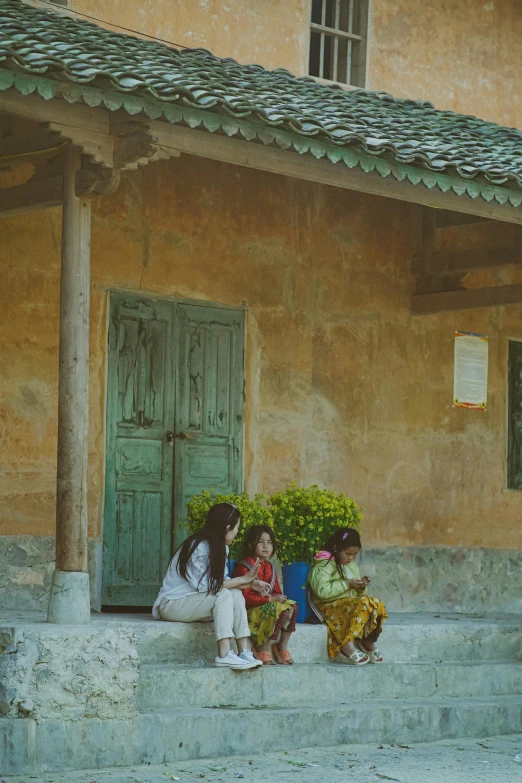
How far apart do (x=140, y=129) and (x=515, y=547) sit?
625cm

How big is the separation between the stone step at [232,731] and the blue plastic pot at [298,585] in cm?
87

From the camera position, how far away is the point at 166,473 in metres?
10.5

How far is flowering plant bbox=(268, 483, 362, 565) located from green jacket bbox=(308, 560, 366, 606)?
7.7 inches

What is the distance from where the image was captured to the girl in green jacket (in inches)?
367

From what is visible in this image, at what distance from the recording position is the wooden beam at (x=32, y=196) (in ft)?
27.4

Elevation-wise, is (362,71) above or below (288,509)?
above

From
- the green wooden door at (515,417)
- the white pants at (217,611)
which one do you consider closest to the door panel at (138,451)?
the white pants at (217,611)

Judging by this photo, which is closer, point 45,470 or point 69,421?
point 69,421

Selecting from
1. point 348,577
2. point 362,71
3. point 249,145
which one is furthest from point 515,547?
point 249,145

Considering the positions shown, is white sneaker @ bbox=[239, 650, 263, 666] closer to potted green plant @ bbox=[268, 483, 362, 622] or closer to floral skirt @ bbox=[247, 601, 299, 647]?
floral skirt @ bbox=[247, 601, 299, 647]

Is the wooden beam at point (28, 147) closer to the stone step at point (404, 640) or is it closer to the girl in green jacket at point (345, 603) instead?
the stone step at point (404, 640)

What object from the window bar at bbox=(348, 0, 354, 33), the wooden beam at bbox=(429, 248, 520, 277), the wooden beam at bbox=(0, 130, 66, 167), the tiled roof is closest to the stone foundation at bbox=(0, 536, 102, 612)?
the wooden beam at bbox=(0, 130, 66, 167)

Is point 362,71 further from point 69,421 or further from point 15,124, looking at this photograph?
point 69,421

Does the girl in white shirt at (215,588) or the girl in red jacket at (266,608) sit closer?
the girl in white shirt at (215,588)
